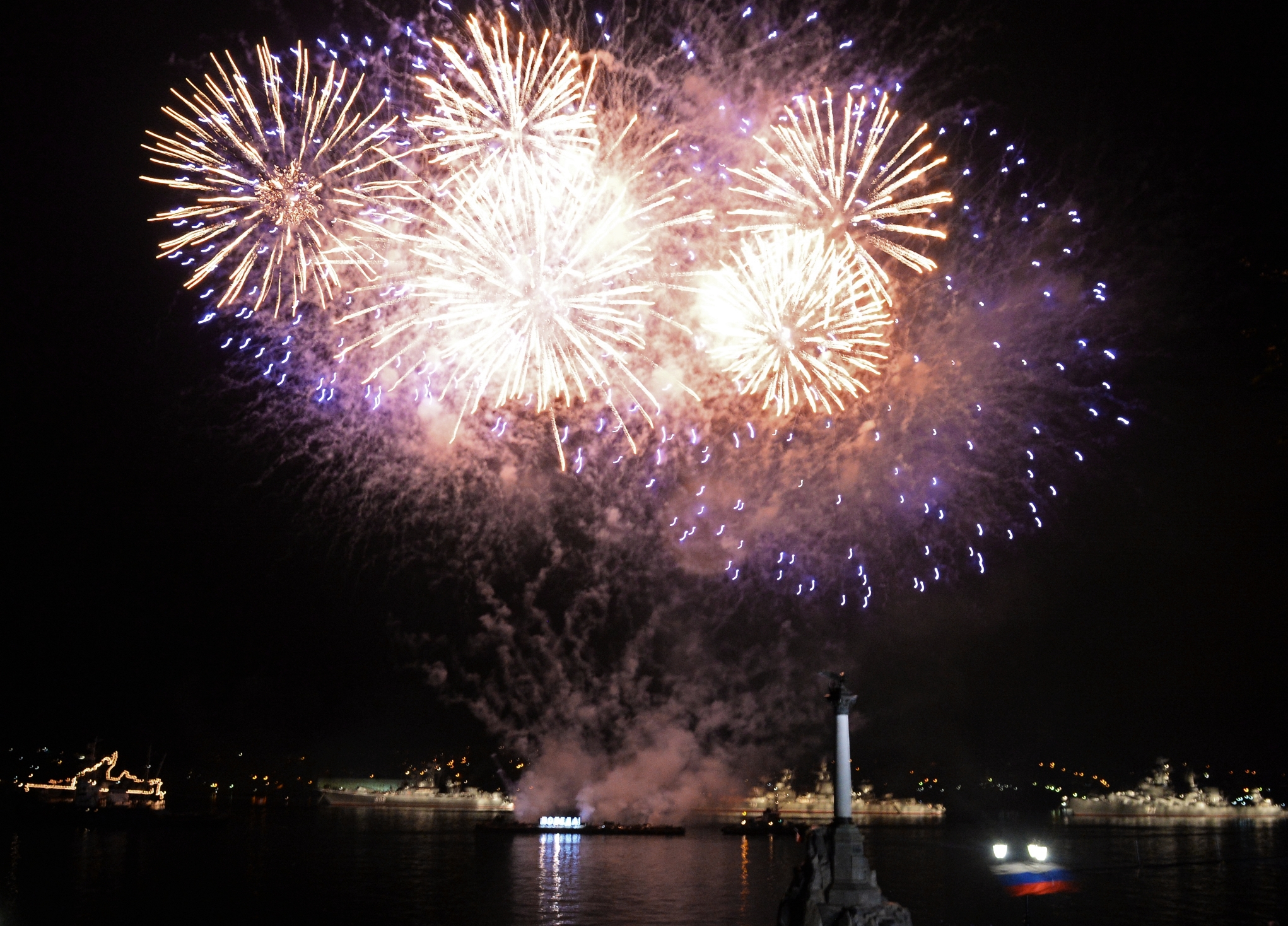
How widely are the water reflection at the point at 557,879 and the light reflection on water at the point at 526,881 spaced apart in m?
0.19

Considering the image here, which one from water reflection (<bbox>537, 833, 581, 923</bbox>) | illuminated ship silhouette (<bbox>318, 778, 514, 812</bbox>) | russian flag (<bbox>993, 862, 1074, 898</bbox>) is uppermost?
russian flag (<bbox>993, 862, 1074, 898</bbox>)

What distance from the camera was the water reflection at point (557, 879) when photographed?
35438 mm

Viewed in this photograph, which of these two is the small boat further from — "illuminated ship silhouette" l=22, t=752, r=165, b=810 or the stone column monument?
the stone column monument

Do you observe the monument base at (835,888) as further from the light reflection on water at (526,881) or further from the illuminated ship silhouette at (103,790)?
the illuminated ship silhouette at (103,790)

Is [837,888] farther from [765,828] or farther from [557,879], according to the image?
[765,828]

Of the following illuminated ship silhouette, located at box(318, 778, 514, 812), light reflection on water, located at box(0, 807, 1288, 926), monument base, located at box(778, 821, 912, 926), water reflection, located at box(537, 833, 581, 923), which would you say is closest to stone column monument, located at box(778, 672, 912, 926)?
monument base, located at box(778, 821, 912, 926)

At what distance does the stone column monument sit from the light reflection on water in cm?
954

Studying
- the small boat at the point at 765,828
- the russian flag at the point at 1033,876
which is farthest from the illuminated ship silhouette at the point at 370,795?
the russian flag at the point at 1033,876

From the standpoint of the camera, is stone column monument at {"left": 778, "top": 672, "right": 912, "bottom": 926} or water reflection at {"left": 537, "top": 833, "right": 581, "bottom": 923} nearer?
stone column monument at {"left": 778, "top": 672, "right": 912, "bottom": 926}

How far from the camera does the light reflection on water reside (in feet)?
111

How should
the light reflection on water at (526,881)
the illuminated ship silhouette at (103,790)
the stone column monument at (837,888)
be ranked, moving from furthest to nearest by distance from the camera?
the illuminated ship silhouette at (103,790) < the light reflection on water at (526,881) < the stone column monument at (837,888)

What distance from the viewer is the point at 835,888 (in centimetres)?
2319

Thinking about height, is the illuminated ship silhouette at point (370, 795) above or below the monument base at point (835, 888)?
below

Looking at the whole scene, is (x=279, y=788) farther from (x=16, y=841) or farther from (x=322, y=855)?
(x=322, y=855)
